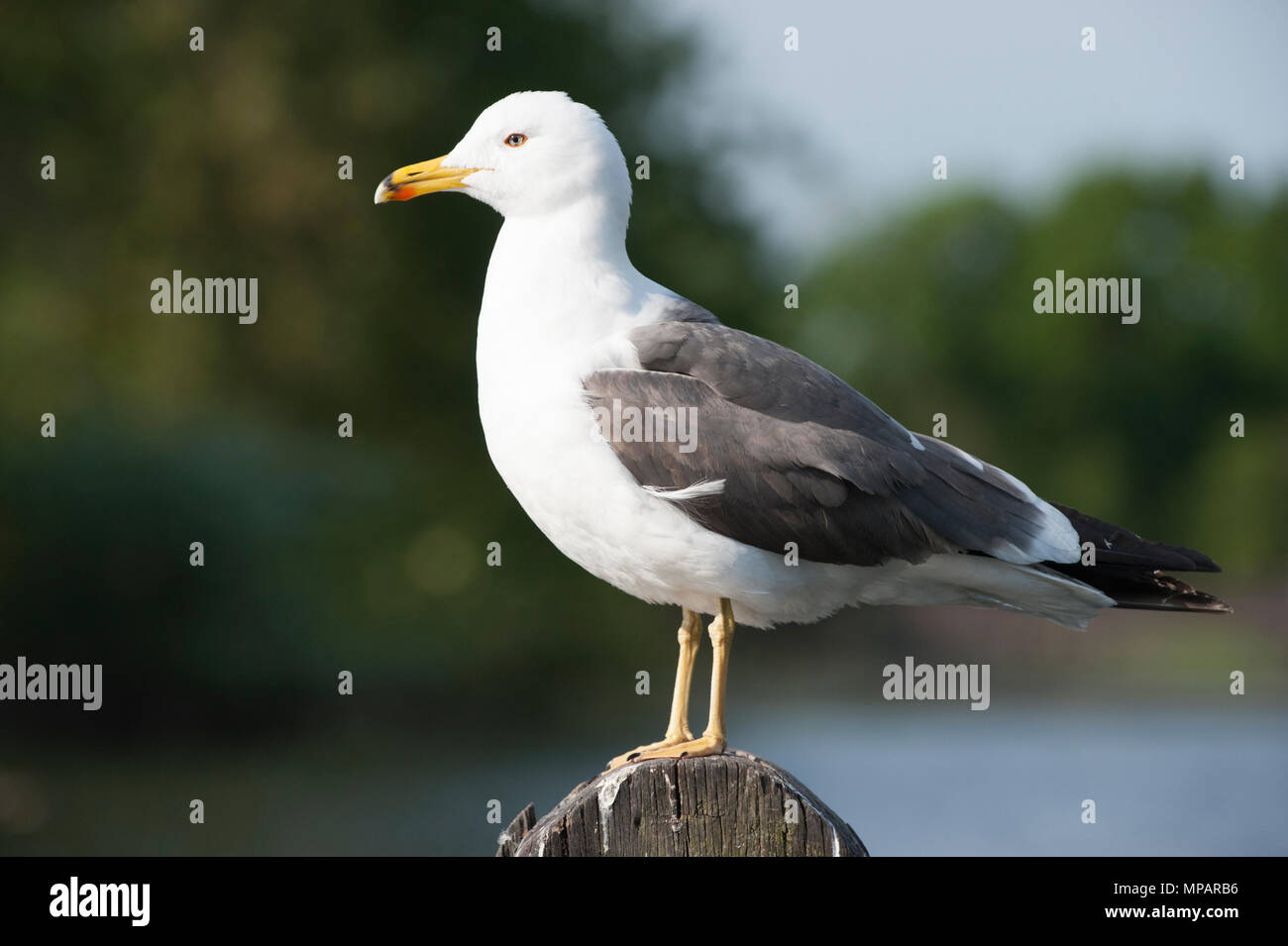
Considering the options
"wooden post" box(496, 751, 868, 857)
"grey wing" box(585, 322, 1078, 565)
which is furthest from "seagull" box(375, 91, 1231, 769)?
"wooden post" box(496, 751, 868, 857)

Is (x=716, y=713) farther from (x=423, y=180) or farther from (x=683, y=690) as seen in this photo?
(x=423, y=180)

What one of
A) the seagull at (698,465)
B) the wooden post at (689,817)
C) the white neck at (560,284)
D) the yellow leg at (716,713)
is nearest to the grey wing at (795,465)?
the seagull at (698,465)

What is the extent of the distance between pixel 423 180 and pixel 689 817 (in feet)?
8.60

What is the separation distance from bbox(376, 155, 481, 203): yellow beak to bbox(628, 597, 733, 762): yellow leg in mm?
1822

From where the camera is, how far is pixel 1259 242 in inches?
1572

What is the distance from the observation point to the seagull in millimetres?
4676

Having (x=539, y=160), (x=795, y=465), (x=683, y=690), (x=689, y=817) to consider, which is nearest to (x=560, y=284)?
(x=539, y=160)

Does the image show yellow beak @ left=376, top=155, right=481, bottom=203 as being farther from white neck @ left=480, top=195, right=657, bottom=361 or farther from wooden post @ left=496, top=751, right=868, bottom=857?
wooden post @ left=496, top=751, right=868, bottom=857

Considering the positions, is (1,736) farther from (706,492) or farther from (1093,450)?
(1093,450)

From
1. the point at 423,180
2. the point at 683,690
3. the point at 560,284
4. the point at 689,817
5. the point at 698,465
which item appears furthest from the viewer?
the point at 423,180

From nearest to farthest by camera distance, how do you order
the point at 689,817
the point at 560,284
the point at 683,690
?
the point at 689,817 → the point at 560,284 → the point at 683,690

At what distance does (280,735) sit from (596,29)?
1234 cm

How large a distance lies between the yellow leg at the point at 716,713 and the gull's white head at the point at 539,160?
1514mm

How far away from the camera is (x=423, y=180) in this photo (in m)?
5.34
